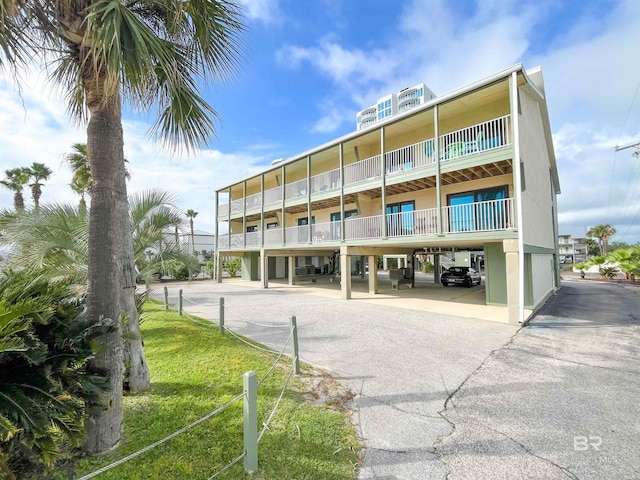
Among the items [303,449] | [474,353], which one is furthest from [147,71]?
[474,353]

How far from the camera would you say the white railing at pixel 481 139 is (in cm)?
1051

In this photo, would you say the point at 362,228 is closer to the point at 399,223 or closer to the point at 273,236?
the point at 399,223

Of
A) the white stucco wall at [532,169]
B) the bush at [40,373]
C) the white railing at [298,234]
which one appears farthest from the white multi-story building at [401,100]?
the bush at [40,373]

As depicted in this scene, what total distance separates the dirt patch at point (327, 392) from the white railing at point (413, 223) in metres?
8.16

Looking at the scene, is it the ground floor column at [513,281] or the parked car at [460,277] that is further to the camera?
the parked car at [460,277]

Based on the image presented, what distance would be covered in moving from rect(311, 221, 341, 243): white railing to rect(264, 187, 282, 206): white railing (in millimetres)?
3956

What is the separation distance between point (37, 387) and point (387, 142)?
16.8 m

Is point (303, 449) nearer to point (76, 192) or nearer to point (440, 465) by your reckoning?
point (440, 465)

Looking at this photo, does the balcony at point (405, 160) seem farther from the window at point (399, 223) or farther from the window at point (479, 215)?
the window at point (479, 215)

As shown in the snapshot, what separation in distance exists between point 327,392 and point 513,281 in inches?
302

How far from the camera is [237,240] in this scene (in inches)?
896

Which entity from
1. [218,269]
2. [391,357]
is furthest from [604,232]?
[391,357]

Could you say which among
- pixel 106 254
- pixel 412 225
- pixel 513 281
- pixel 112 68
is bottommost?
pixel 513 281

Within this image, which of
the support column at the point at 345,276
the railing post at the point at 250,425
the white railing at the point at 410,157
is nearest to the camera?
the railing post at the point at 250,425
